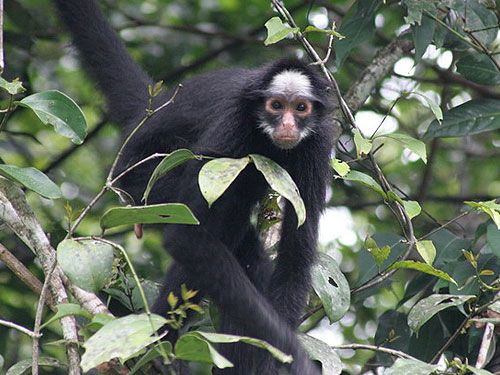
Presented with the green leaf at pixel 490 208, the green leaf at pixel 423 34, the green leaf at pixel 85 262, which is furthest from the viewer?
the green leaf at pixel 423 34

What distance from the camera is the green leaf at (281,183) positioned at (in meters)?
4.34

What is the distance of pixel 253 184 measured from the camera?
636 centimetres

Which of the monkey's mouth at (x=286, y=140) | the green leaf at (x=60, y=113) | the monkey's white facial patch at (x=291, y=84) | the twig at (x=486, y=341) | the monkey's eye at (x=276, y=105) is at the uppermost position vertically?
the green leaf at (x=60, y=113)

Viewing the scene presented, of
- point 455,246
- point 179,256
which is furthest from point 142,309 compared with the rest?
point 455,246

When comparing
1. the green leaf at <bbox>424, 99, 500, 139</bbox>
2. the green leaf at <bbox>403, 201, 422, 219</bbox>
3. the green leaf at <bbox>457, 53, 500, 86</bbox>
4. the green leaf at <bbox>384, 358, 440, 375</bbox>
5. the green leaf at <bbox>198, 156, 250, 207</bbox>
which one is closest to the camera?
the green leaf at <bbox>198, 156, 250, 207</bbox>

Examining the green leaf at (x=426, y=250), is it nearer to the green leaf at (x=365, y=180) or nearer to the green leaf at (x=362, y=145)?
the green leaf at (x=365, y=180)

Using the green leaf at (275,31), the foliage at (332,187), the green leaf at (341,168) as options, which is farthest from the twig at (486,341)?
the green leaf at (275,31)

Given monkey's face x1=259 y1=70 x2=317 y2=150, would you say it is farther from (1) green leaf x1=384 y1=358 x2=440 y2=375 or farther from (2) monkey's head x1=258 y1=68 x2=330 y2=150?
(1) green leaf x1=384 y1=358 x2=440 y2=375

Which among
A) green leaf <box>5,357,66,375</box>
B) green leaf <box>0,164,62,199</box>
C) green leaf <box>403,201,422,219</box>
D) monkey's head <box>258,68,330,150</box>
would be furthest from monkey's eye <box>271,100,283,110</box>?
green leaf <box>5,357,66,375</box>

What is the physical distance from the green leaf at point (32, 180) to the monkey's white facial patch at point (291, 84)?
1905 mm

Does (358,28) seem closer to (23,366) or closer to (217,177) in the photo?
(217,177)

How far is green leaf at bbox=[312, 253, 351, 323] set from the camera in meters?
5.55

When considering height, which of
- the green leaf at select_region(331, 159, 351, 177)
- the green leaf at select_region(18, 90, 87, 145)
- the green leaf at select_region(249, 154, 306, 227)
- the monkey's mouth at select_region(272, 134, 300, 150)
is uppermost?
the green leaf at select_region(18, 90, 87, 145)

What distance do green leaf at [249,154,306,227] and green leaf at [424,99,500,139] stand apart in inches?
98.9
